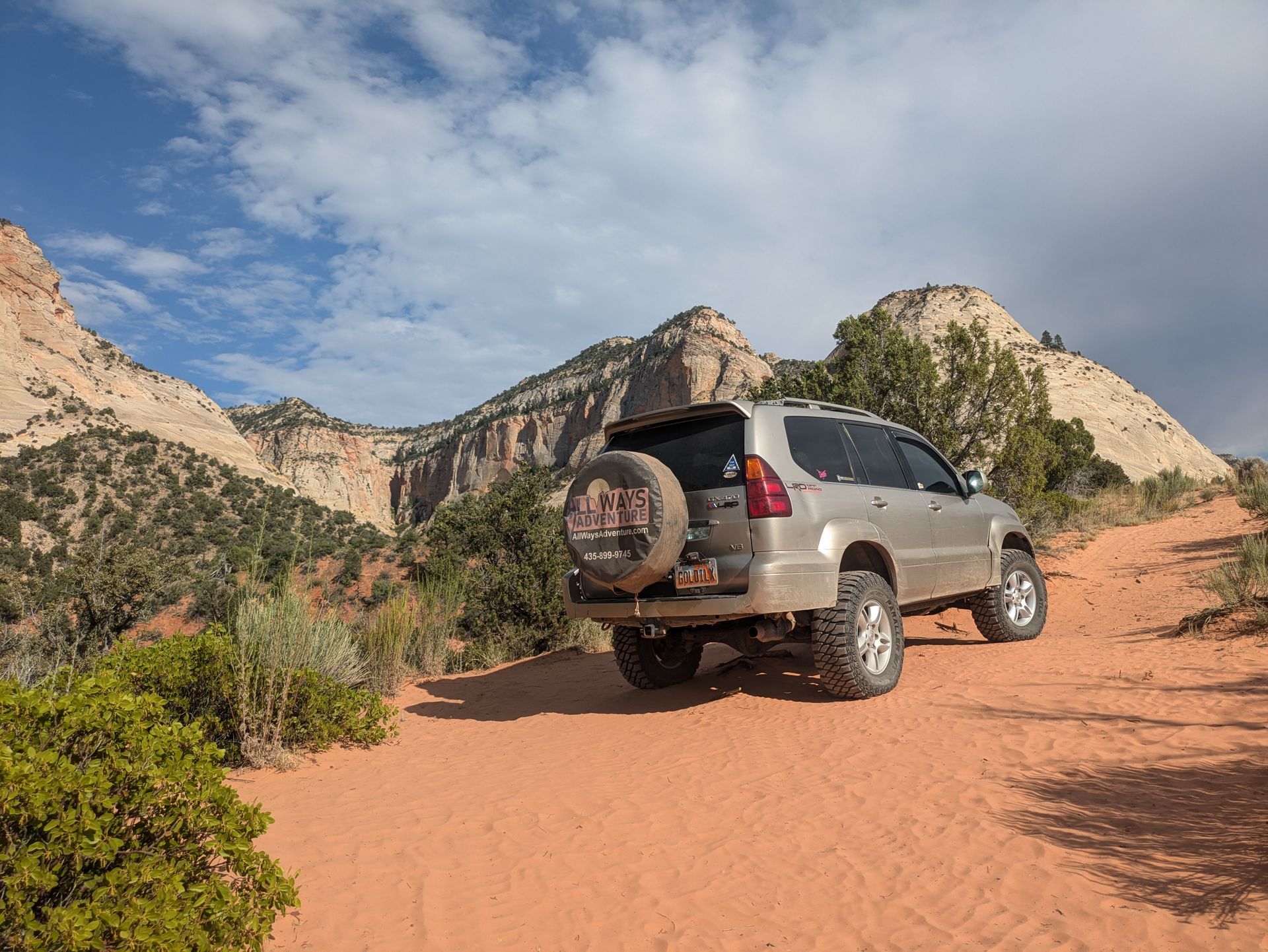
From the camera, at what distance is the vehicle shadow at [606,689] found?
6.69 meters

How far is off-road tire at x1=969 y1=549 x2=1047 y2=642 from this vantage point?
782 cm

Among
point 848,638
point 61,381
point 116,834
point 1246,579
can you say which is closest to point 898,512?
point 848,638

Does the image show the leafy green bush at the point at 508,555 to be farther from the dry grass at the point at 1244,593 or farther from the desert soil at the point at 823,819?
the dry grass at the point at 1244,593

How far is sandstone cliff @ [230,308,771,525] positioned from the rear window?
5375cm

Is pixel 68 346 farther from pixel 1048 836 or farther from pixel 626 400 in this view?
pixel 1048 836

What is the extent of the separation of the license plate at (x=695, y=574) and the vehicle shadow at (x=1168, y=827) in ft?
7.35

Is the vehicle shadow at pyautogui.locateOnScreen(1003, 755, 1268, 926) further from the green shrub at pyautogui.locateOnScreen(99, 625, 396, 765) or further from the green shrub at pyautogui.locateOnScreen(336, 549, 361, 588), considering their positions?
the green shrub at pyautogui.locateOnScreen(336, 549, 361, 588)

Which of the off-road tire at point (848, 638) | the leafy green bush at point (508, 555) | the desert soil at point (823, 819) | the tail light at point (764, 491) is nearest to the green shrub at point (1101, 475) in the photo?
the leafy green bush at point (508, 555)

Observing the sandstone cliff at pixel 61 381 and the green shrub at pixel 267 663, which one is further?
the sandstone cliff at pixel 61 381

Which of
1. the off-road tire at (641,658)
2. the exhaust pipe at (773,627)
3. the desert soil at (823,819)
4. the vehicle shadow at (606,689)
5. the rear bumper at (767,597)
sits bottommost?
the desert soil at (823,819)

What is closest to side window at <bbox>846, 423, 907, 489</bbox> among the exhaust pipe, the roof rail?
the roof rail

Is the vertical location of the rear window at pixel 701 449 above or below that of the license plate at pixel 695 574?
above

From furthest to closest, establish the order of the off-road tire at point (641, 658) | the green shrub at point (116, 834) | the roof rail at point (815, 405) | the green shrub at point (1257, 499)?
the green shrub at point (1257, 499) < the off-road tire at point (641, 658) < the roof rail at point (815, 405) < the green shrub at point (116, 834)

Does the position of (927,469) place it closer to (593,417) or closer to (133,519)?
(133,519)
